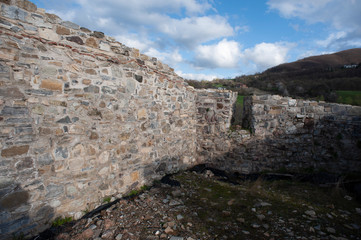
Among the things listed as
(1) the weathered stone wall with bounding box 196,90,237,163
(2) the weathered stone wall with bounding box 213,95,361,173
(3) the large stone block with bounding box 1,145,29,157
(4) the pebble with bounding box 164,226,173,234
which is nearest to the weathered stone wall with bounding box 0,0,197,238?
(3) the large stone block with bounding box 1,145,29,157

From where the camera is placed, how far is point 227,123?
19.6ft

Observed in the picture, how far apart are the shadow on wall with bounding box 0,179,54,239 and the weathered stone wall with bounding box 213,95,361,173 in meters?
4.64

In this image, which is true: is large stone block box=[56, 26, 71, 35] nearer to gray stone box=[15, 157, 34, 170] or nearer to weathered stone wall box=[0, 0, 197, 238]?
weathered stone wall box=[0, 0, 197, 238]

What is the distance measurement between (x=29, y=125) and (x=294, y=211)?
14.1ft

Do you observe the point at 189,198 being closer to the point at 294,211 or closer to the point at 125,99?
the point at 294,211

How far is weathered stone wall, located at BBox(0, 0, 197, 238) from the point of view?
98.4 inches

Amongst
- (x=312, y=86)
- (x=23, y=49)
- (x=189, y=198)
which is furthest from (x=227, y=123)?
(x=312, y=86)

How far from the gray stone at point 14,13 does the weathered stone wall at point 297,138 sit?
517 centimetres

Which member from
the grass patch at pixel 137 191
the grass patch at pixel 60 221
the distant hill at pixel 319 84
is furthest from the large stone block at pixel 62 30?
the distant hill at pixel 319 84

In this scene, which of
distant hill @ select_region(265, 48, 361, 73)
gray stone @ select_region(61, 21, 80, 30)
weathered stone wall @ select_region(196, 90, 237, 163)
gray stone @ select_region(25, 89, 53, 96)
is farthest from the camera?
distant hill @ select_region(265, 48, 361, 73)

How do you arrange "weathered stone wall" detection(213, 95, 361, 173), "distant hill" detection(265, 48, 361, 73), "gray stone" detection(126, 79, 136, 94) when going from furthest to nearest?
1. "distant hill" detection(265, 48, 361, 73)
2. "weathered stone wall" detection(213, 95, 361, 173)
3. "gray stone" detection(126, 79, 136, 94)

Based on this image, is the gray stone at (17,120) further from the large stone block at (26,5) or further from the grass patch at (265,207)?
the grass patch at (265,207)

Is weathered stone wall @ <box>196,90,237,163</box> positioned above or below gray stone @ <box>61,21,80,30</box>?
below

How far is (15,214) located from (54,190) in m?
0.47
